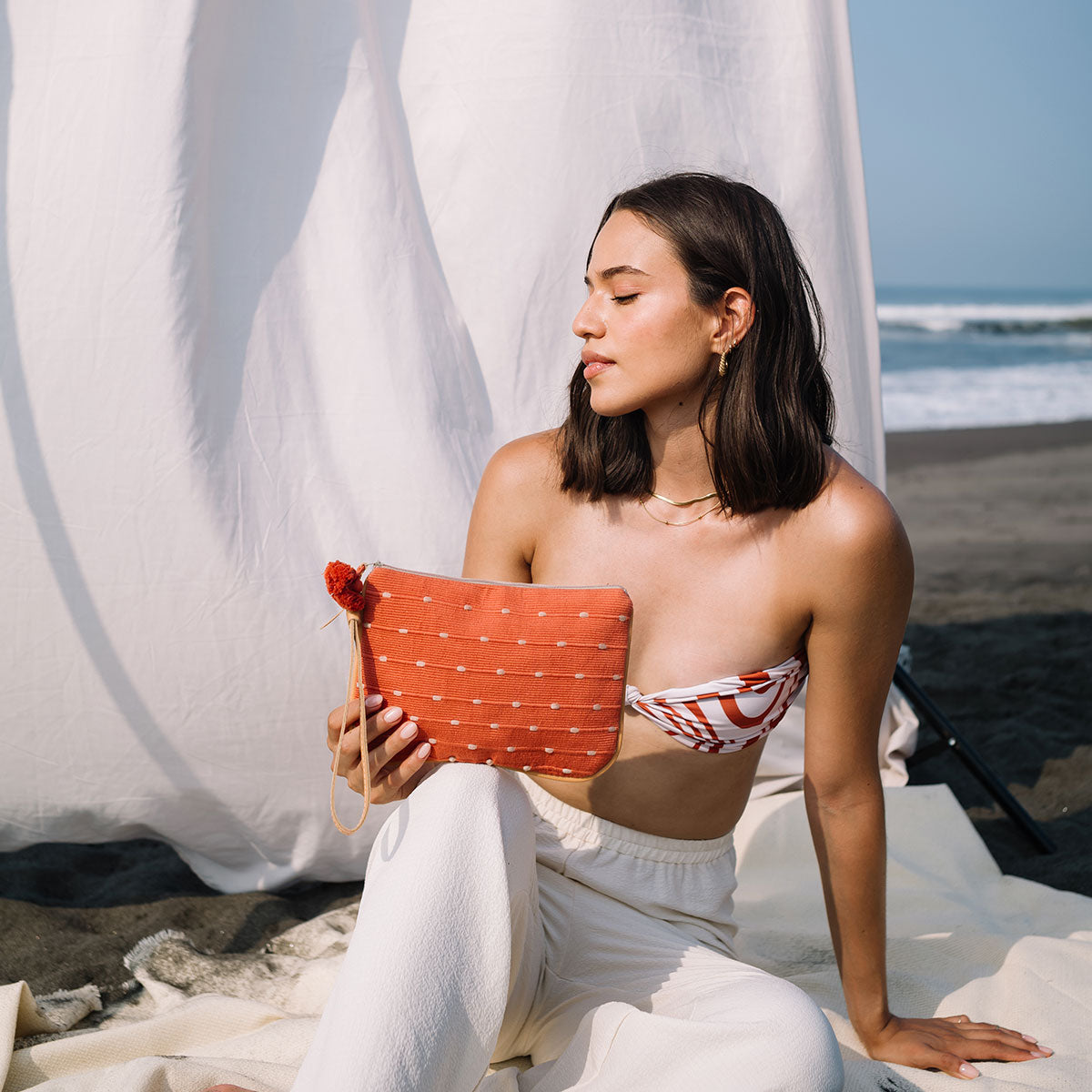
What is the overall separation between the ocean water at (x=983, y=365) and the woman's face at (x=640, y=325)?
11.9 feet

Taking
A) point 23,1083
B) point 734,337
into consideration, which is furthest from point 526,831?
point 23,1083

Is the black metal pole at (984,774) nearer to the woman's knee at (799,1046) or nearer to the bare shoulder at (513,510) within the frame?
the bare shoulder at (513,510)

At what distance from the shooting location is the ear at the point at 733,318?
4.80ft

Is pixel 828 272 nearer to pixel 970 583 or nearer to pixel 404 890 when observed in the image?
pixel 404 890

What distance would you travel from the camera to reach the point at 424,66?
215cm

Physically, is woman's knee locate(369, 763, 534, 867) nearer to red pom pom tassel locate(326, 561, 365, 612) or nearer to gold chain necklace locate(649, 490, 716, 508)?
red pom pom tassel locate(326, 561, 365, 612)

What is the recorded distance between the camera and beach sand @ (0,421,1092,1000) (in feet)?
6.61

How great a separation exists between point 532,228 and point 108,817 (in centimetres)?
138

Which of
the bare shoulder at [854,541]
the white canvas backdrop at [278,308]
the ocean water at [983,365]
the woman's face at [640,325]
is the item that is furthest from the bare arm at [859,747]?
the ocean water at [983,365]

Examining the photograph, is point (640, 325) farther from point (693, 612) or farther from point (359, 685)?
point (359, 685)

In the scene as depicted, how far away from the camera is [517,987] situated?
135 cm

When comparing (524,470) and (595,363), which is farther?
(524,470)

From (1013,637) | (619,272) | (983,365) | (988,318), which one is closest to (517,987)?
(619,272)

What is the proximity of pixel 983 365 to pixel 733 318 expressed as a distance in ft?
48.7
